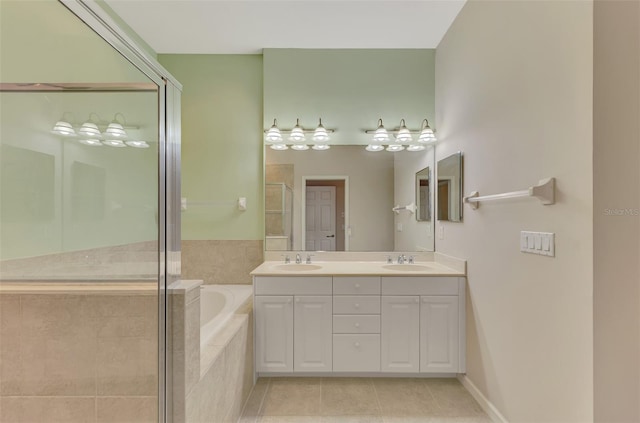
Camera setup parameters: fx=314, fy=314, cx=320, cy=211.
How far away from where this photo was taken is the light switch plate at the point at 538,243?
134cm

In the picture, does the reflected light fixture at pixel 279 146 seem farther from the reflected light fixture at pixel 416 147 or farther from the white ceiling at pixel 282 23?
the reflected light fixture at pixel 416 147

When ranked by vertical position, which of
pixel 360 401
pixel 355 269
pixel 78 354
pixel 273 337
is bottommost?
pixel 360 401

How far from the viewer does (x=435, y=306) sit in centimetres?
229

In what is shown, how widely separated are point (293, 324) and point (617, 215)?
189 centimetres

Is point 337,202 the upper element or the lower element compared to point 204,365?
upper

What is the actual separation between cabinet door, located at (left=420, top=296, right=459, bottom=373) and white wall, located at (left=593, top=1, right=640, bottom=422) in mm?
1151

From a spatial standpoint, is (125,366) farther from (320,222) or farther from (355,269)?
(320,222)

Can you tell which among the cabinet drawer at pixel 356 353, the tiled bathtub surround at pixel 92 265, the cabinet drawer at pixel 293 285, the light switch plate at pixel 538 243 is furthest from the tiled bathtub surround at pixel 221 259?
the light switch plate at pixel 538 243

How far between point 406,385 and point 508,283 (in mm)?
1122

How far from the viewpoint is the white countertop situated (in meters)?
2.29

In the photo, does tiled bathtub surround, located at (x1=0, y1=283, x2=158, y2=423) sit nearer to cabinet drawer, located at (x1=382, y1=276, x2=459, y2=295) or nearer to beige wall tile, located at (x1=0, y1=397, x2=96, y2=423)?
beige wall tile, located at (x1=0, y1=397, x2=96, y2=423)

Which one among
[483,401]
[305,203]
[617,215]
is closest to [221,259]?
[305,203]

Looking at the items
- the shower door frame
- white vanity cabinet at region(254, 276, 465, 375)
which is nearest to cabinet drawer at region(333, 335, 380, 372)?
white vanity cabinet at region(254, 276, 465, 375)

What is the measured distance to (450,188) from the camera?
8.04 feet
